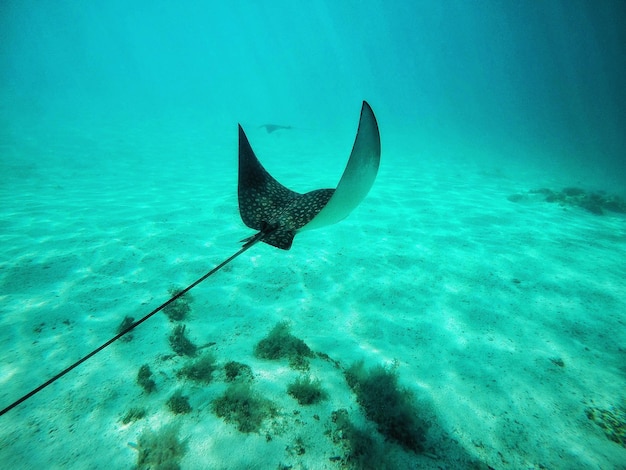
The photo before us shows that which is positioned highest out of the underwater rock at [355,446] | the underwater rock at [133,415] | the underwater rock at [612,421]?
the underwater rock at [133,415]

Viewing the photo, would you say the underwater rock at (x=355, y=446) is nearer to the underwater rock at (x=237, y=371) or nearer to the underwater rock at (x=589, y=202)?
the underwater rock at (x=237, y=371)

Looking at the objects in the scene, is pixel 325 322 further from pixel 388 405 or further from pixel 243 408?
pixel 243 408

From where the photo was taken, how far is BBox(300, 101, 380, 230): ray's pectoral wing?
243 centimetres

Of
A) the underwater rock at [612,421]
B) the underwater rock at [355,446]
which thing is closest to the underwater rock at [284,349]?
the underwater rock at [355,446]

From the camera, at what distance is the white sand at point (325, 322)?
2568 millimetres

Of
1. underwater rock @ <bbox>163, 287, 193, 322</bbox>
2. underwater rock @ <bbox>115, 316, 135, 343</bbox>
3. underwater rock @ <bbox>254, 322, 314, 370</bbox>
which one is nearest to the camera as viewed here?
underwater rock @ <bbox>254, 322, 314, 370</bbox>

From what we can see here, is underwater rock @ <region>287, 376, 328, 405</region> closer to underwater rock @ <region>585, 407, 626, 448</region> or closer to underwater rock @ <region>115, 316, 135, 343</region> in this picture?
underwater rock @ <region>115, 316, 135, 343</region>

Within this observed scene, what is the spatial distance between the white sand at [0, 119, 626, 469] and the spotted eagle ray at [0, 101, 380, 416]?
2.80 feet

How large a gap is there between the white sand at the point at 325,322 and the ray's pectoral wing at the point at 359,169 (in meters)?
2.09

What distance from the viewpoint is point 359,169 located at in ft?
8.55

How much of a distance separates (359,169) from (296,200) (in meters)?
1.45

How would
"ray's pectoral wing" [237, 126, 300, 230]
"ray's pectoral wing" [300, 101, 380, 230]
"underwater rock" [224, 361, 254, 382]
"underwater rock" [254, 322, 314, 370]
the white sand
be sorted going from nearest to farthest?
"ray's pectoral wing" [300, 101, 380, 230]
the white sand
"underwater rock" [224, 361, 254, 382]
"underwater rock" [254, 322, 314, 370]
"ray's pectoral wing" [237, 126, 300, 230]

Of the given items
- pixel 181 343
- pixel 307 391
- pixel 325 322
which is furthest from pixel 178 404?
pixel 325 322

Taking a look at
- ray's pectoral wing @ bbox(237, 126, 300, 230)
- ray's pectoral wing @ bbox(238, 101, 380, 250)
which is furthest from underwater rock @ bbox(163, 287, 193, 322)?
ray's pectoral wing @ bbox(237, 126, 300, 230)
